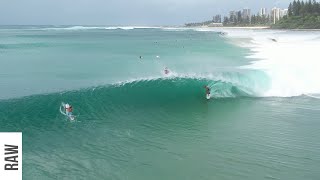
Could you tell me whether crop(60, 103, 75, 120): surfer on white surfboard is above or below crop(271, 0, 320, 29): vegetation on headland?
below

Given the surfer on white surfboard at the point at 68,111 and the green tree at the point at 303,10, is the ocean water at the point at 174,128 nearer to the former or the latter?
the surfer on white surfboard at the point at 68,111

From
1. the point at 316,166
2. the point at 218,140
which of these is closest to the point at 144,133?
the point at 218,140

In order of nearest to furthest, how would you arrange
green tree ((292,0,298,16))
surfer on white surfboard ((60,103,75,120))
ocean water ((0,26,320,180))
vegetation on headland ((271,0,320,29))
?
ocean water ((0,26,320,180)) < surfer on white surfboard ((60,103,75,120)) < vegetation on headland ((271,0,320,29)) < green tree ((292,0,298,16))

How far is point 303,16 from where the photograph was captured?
428 ft

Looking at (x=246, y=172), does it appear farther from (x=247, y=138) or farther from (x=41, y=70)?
(x=41, y=70)

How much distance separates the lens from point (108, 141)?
14344 mm

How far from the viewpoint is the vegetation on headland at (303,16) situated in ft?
406

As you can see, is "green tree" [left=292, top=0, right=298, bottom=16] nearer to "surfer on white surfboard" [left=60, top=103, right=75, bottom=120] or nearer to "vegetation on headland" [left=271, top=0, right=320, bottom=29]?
"vegetation on headland" [left=271, top=0, right=320, bottom=29]

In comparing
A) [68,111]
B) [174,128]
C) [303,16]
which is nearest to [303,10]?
[303,16]

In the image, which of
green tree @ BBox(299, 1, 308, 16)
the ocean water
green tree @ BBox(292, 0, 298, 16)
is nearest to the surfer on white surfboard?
the ocean water

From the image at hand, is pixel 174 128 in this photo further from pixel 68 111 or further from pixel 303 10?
pixel 303 10

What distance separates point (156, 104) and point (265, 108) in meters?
5.18

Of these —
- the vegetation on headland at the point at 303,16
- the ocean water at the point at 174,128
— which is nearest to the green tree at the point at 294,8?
the vegetation on headland at the point at 303,16

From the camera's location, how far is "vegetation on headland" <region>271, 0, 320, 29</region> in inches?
4875
